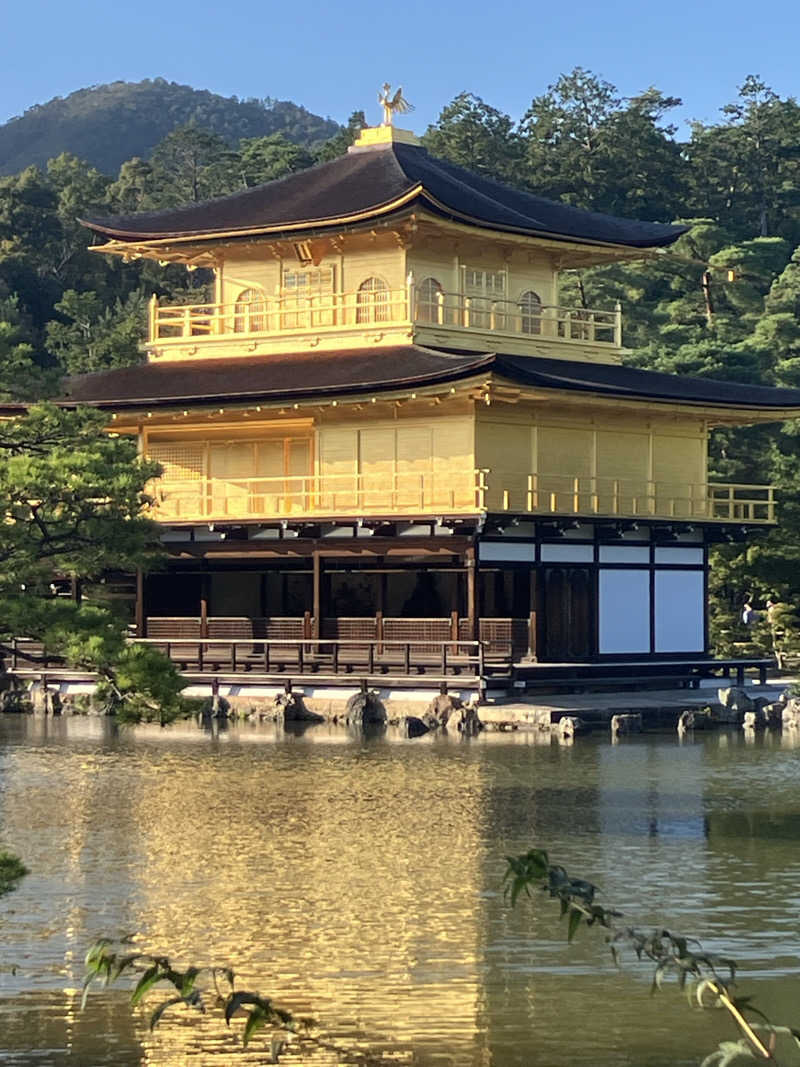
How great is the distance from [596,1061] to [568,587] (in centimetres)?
2662

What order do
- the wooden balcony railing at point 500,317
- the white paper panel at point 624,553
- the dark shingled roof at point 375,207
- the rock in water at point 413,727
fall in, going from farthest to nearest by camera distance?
1. the wooden balcony railing at point 500,317
2. the dark shingled roof at point 375,207
3. the white paper panel at point 624,553
4. the rock in water at point 413,727

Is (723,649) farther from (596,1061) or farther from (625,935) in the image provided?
(625,935)

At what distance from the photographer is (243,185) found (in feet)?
321

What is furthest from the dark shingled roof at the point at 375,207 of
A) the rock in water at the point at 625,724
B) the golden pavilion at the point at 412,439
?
the rock in water at the point at 625,724

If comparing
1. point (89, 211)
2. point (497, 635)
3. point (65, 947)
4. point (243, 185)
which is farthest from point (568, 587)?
point (243, 185)

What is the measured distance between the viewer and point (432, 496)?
126 ft

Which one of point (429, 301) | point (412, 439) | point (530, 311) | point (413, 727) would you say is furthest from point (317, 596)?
point (530, 311)

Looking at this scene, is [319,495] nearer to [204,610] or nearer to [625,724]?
[204,610]

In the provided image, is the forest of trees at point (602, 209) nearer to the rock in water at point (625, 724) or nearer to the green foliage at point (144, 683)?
the rock in water at point (625, 724)

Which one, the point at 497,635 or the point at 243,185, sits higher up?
the point at 243,185

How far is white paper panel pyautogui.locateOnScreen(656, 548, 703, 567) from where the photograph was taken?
41.3 metres

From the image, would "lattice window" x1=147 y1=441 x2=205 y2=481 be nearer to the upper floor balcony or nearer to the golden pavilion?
the golden pavilion

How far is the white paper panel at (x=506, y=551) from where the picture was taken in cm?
3825

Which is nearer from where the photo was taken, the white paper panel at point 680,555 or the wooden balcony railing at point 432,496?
the wooden balcony railing at point 432,496
